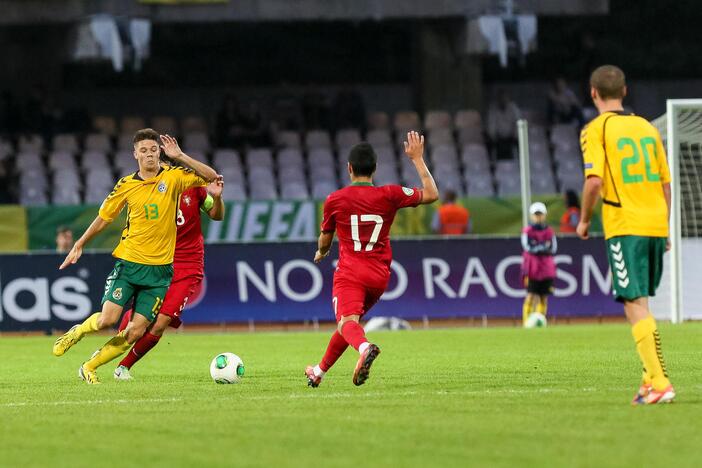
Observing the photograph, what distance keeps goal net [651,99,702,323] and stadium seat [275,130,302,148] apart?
32.4ft

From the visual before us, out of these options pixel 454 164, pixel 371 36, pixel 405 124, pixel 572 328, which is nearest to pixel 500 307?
pixel 572 328

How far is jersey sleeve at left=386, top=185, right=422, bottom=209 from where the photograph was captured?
10.8 meters

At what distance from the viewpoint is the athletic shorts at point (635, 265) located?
8891mm

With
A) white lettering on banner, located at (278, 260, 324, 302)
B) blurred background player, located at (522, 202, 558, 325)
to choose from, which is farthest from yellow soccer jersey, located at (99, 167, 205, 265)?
white lettering on banner, located at (278, 260, 324, 302)

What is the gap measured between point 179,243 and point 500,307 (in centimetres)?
1114

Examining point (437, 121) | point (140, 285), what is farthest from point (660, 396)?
point (437, 121)

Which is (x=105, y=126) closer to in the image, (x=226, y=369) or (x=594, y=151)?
(x=226, y=369)

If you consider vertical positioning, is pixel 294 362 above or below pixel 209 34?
below

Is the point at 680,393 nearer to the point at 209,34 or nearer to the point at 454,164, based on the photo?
the point at 454,164

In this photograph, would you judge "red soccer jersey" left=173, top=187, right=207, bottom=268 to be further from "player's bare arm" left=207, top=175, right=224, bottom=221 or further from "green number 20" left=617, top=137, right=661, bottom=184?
"green number 20" left=617, top=137, right=661, bottom=184

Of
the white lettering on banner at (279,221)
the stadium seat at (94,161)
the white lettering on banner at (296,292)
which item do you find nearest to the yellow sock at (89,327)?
the white lettering on banner at (296,292)

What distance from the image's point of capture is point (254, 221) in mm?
27672

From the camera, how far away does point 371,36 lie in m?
35.3

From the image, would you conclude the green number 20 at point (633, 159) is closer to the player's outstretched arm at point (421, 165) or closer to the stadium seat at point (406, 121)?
the player's outstretched arm at point (421, 165)
